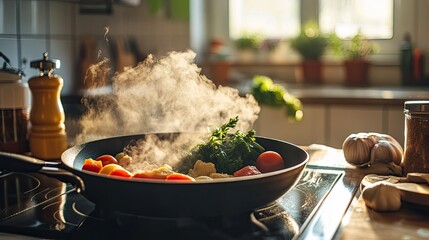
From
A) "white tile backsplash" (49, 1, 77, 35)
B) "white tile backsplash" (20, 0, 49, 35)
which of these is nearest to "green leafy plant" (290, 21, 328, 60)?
"white tile backsplash" (49, 1, 77, 35)

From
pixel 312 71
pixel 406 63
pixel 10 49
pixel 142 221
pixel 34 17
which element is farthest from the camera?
pixel 312 71

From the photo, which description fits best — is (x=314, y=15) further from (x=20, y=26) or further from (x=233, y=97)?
(x=233, y=97)

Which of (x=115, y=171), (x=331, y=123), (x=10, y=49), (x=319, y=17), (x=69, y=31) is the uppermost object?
(x=319, y=17)

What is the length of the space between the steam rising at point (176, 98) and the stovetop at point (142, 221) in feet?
1.02

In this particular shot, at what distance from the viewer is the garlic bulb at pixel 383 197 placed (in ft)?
3.33

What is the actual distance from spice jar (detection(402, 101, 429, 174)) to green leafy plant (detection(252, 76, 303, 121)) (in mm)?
1459

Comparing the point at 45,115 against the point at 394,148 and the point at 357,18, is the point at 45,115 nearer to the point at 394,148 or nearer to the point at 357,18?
the point at 394,148

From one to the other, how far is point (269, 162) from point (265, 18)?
8.15 feet

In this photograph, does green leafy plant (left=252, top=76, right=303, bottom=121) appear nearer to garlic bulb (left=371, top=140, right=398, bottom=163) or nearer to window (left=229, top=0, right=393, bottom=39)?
window (left=229, top=0, right=393, bottom=39)

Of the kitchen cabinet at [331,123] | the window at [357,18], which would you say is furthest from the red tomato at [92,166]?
the window at [357,18]

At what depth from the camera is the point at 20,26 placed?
2.10m

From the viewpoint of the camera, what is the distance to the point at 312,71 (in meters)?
3.32

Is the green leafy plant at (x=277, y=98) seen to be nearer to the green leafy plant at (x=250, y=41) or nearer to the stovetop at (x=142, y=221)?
the green leafy plant at (x=250, y=41)

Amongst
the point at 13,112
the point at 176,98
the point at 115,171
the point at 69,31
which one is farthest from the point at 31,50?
the point at 115,171
